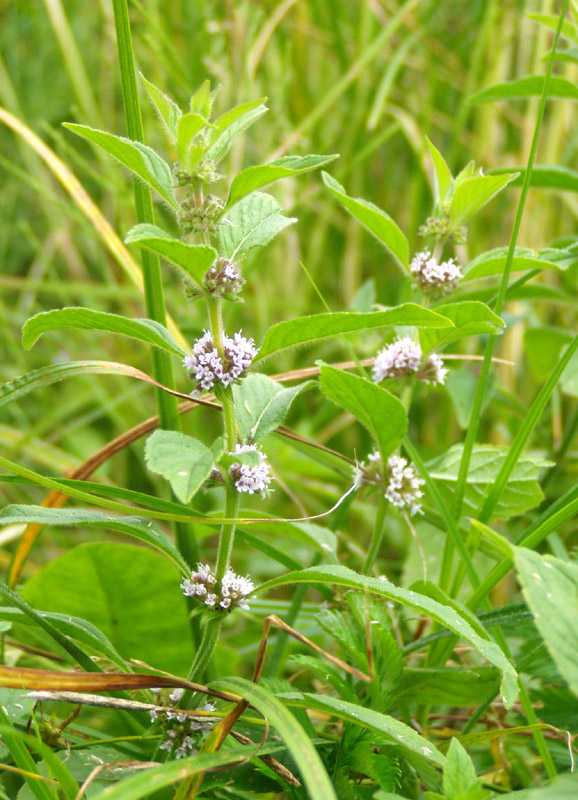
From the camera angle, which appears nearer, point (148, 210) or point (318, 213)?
point (148, 210)

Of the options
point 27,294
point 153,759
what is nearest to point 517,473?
point 153,759

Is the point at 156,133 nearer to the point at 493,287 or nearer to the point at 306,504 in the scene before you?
the point at 306,504

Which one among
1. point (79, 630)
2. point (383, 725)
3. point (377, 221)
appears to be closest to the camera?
point (383, 725)

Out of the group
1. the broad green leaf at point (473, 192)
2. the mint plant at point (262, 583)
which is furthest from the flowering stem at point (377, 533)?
the broad green leaf at point (473, 192)

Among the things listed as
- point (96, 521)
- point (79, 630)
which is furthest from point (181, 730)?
point (96, 521)

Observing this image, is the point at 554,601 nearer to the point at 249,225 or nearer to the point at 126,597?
the point at 249,225

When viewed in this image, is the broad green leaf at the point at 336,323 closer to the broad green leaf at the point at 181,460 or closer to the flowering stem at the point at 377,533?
the broad green leaf at the point at 181,460

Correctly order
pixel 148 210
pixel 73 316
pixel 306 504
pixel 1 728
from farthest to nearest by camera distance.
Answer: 1. pixel 306 504
2. pixel 148 210
3. pixel 73 316
4. pixel 1 728
